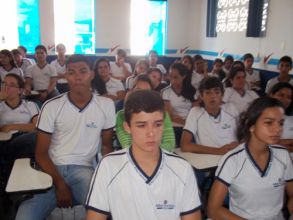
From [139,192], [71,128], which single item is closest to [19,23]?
[71,128]

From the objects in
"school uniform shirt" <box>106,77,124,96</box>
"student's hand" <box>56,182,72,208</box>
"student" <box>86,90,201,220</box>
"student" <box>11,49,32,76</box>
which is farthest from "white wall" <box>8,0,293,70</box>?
"student" <box>86,90,201,220</box>

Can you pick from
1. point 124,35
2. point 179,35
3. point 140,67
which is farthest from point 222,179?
point 179,35

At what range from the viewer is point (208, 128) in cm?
250

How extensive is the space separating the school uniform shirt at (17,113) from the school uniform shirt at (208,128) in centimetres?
148

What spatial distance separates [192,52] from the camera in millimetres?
9125

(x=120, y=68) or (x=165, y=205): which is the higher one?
(x=120, y=68)

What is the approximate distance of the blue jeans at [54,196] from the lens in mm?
1695

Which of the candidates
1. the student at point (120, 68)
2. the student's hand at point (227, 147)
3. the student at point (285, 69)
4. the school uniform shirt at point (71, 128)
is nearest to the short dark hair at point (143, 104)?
the school uniform shirt at point (71, 128)

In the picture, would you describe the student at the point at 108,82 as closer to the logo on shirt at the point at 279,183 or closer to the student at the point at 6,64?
the student at the point at 6,64

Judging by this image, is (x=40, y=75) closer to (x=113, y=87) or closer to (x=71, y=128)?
(x=113, y=87)

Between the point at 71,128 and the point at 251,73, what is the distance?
184 inches

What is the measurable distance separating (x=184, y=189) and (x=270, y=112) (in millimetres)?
616

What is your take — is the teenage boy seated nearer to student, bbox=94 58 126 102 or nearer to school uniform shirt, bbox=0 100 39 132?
school uniform shirt, bbox=0 100 39 132

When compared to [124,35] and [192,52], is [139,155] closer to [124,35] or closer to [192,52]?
[124,35]
